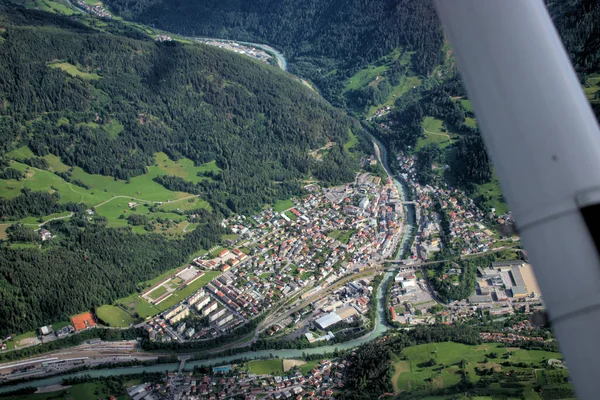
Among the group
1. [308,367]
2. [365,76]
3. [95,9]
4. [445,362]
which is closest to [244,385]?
[308,367]

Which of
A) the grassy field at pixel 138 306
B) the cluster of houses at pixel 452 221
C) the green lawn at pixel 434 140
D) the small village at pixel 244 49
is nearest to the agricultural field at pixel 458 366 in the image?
the cluster of houses at pixel 452 221

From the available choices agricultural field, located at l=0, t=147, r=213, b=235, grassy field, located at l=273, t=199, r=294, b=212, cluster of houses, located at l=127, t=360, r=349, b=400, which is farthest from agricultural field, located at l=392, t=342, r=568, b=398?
agricultural field, located at l=0, t=147, r=213, b=235

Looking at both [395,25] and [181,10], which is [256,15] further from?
[395,25]

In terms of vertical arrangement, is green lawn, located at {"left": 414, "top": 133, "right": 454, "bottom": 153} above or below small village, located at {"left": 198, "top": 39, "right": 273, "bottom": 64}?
below

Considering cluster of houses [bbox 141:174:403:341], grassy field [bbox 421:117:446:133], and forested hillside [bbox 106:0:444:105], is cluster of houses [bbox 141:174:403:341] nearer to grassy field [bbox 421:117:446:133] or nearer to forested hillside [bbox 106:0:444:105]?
grassy field [bbox 421:117:446:133]

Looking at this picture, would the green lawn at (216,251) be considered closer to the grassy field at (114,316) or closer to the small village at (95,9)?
the grassy field at (114,316)

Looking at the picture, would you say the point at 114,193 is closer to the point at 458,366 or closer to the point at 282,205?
the point at 282,205
